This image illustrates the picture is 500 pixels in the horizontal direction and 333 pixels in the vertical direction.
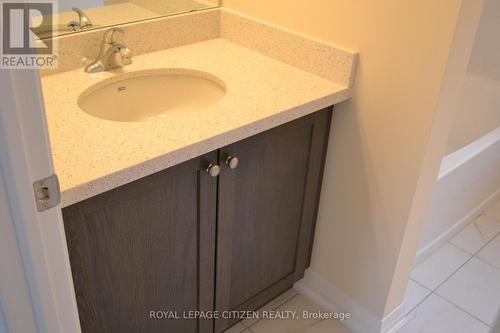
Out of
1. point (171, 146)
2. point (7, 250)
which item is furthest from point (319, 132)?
point (7, 250)

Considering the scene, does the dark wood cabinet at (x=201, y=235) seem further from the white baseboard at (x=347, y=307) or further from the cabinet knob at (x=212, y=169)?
the white baseboard at (x=347, y=307)

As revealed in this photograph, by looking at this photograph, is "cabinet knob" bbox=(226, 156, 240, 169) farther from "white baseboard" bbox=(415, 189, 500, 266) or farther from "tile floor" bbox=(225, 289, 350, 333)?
"white baseboard" bbox=(415, 189, 500, 266)

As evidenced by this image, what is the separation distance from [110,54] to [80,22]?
0.43 ft

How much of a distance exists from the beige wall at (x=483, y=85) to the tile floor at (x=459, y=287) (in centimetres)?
59

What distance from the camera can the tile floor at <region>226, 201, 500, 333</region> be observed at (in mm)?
1803

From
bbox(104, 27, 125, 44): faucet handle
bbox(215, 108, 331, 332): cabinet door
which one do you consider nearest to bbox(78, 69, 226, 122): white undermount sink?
bbox(104, 27, 125, 44): faucet handle

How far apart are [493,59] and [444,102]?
5.07 ft

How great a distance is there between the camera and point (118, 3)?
1548mm

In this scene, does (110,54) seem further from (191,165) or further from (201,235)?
(201,235)

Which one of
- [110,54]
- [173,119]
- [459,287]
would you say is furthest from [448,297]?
[110,54]

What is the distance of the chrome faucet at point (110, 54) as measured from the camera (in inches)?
57.9

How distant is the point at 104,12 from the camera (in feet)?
4.99

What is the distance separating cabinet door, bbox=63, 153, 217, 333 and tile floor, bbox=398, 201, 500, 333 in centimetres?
90

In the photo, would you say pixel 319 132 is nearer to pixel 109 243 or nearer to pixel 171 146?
pixel 171 146
